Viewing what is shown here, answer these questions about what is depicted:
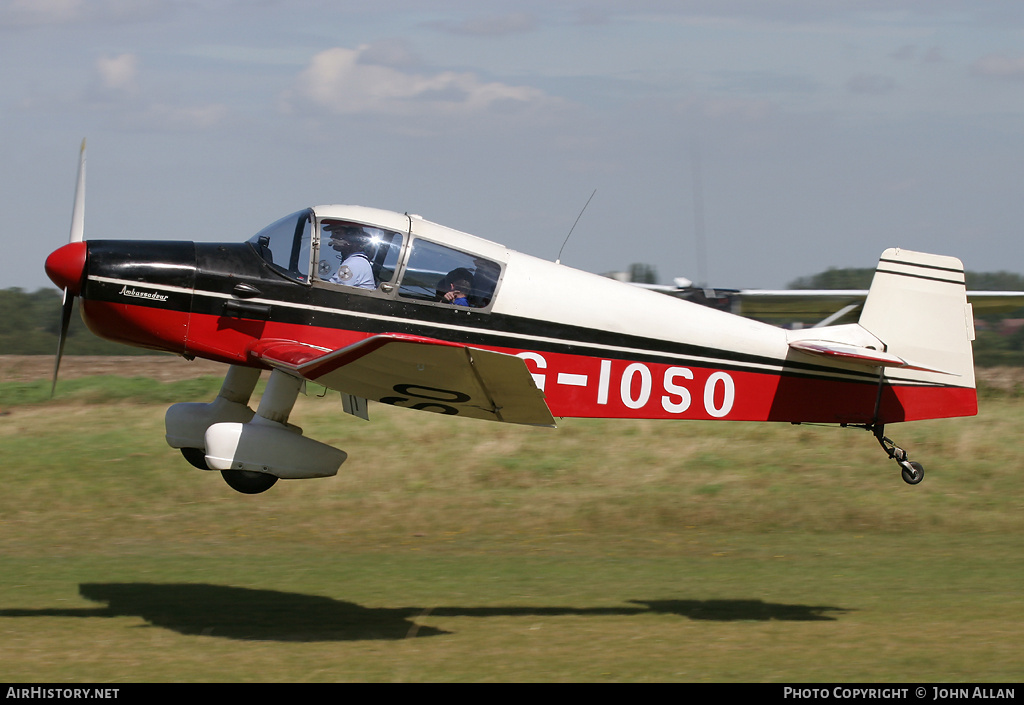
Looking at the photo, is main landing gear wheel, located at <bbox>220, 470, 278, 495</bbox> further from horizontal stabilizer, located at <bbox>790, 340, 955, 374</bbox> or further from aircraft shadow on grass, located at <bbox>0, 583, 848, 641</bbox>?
horizontal stabilizer, located at <bbox>790, 340, 955, 374</bbox>

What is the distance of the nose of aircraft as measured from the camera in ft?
25.9

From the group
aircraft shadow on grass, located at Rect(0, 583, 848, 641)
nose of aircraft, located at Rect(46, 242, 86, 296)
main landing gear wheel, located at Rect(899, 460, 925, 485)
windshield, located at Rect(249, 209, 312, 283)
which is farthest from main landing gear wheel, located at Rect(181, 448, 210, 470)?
main landing gear wheel, located at Rect(899, 460, 925, 485)

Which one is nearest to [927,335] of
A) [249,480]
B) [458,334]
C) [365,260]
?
[458,334]

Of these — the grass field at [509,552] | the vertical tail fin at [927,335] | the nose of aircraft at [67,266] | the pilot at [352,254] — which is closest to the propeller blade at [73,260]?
the nose of aircraft at [67,266]

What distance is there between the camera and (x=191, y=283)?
26.7 ft

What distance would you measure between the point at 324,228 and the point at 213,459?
2014mm

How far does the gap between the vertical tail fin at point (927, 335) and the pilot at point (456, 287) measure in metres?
3.62

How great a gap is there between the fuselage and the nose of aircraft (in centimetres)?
5

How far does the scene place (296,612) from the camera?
9.42 metres

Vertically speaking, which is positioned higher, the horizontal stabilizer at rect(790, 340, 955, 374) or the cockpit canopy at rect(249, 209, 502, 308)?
the cockpit canopy at rect(249, 209, 502, 308)

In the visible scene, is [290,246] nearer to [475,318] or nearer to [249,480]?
[475,318]
